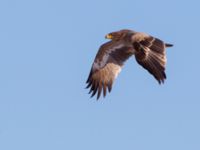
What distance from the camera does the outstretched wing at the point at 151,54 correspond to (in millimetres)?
22984

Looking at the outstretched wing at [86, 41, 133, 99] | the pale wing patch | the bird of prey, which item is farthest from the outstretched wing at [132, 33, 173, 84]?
the pale wing patch

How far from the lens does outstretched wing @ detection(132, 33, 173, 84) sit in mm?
22984

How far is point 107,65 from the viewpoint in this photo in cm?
2603

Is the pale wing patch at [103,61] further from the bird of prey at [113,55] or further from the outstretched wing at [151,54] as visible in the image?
the outstretched wing at [151,54]

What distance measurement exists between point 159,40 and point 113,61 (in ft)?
7.36

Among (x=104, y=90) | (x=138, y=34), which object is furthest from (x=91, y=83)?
(x=138, y=34)

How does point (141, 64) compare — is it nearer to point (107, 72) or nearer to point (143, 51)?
point (143, 51)

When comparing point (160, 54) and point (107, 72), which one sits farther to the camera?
point (107, 72)

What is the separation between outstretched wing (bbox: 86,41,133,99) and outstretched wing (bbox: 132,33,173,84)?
4.19ft

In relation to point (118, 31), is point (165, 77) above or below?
below

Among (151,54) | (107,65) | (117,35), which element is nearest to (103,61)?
(107,65)

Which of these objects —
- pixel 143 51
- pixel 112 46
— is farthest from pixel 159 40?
pixel 112 46

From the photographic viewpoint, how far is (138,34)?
81.9 ft

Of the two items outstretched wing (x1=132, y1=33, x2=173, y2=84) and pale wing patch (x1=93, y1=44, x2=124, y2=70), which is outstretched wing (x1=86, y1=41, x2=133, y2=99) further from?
outstretched wing (x1=132, y1=33, x2=173, y2=84)
